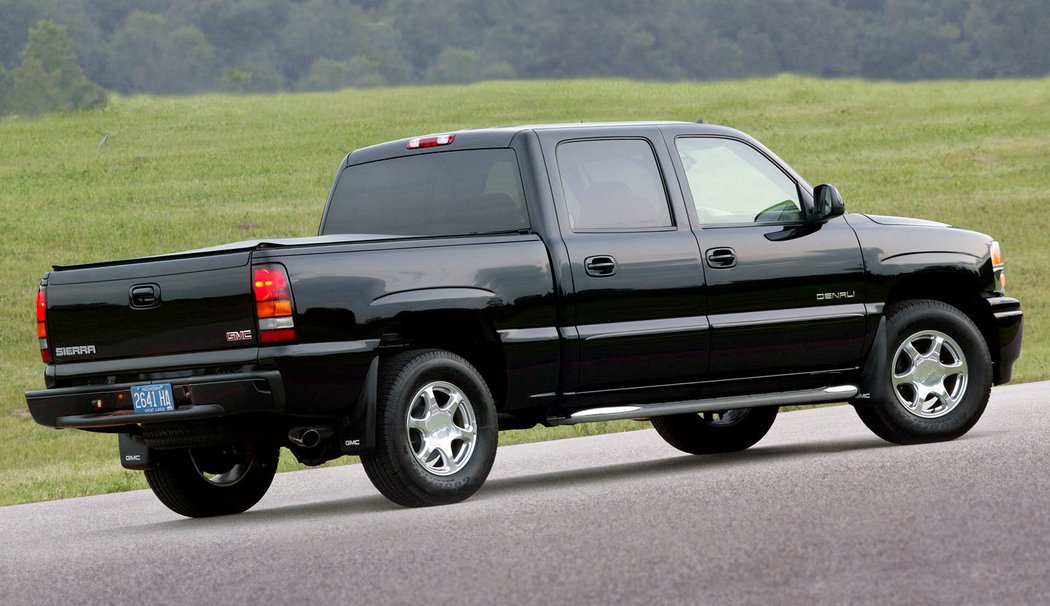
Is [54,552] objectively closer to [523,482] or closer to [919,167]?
[523,482]

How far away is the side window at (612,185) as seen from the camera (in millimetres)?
9641

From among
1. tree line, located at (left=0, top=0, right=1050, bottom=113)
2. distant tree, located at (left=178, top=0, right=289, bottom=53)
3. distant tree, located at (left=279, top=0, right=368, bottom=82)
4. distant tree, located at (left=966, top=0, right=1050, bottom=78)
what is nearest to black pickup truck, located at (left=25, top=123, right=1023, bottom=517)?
tree line, located at (left=0, top=0, right=1050, bottom=113)

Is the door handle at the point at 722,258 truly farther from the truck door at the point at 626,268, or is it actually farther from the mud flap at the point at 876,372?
the mud flap at the point at 876,372

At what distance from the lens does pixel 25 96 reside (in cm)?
5691

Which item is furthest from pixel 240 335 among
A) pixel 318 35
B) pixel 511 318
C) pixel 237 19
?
pixel 237 19

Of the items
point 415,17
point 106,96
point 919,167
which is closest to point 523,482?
point 919,167

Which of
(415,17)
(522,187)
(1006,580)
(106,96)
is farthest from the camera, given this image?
(415,17)

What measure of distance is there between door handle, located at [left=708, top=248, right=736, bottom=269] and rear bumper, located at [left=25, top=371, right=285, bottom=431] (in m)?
2.84

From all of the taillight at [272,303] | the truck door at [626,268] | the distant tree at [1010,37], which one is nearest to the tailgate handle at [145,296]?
the taillight at [272,303]

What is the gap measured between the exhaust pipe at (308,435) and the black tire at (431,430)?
0.24 meters

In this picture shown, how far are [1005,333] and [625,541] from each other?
15.0 ft

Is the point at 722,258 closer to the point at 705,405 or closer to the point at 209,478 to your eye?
the point at 705,405

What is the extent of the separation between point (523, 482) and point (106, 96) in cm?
4876

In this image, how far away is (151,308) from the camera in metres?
8.60
